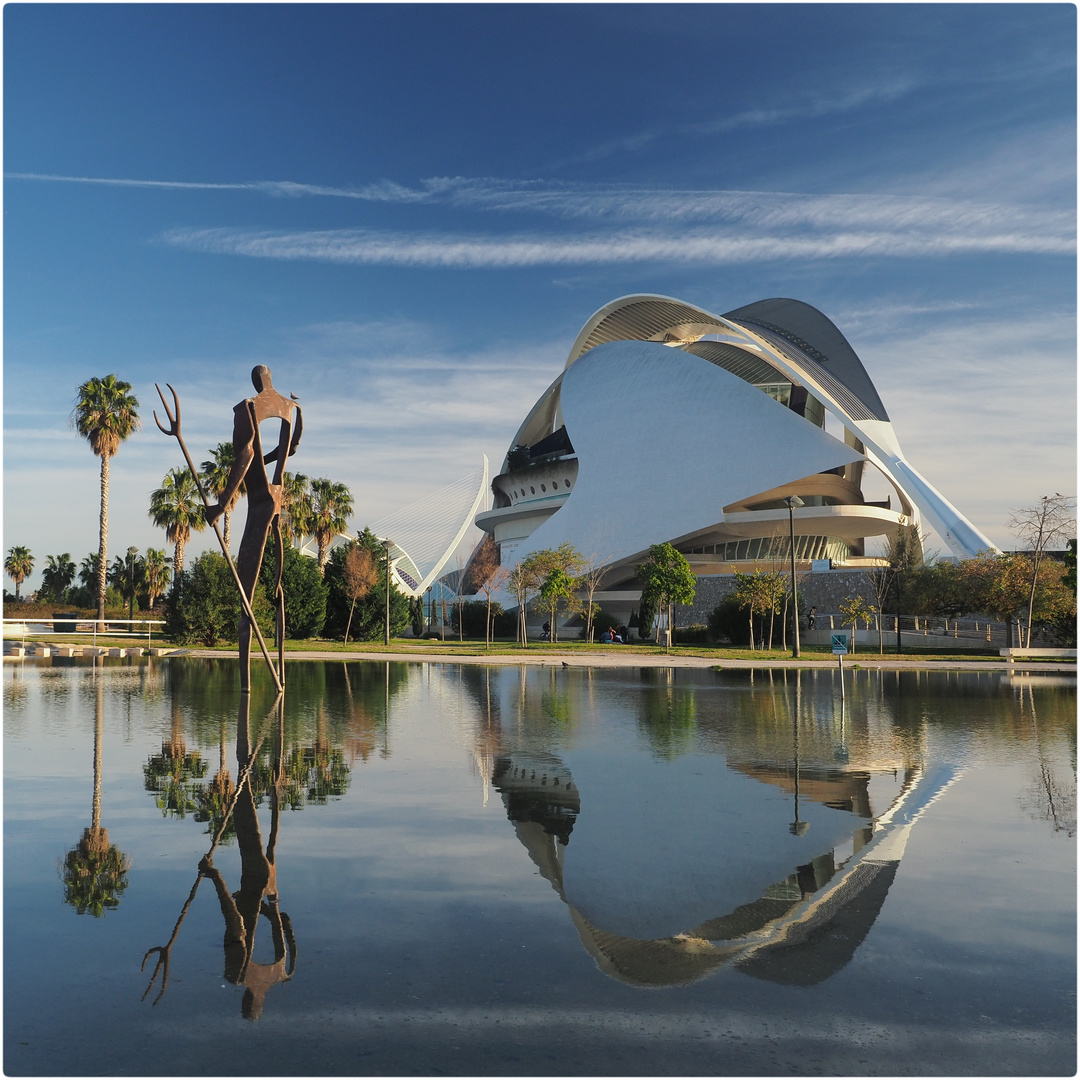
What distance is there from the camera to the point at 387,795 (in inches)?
313

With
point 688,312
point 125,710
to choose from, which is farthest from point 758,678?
point 688,312

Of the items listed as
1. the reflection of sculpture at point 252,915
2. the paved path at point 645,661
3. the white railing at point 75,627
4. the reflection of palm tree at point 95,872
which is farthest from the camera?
the white railing at point 75,627

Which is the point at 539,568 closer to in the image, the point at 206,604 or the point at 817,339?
the point at 206,604

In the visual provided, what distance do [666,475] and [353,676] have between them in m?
32.8

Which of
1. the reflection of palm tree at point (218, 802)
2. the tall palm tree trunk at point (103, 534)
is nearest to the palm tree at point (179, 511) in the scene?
the tall palm tree trunk at point (103, 534)

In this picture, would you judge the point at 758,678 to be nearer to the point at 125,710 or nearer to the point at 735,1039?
the point at 125,710

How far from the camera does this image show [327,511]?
154ft

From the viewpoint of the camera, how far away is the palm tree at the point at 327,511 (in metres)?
46.5

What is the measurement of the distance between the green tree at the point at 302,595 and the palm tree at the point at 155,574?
2505 centimetres

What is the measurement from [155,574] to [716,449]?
122ft

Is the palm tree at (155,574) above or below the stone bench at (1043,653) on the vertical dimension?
above

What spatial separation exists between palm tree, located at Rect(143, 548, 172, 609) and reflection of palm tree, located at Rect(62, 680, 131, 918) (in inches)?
2297

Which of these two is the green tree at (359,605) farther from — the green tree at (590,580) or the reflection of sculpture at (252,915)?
the reflection of sculpture at (252,915)

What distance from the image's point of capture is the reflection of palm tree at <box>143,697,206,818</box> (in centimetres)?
737
